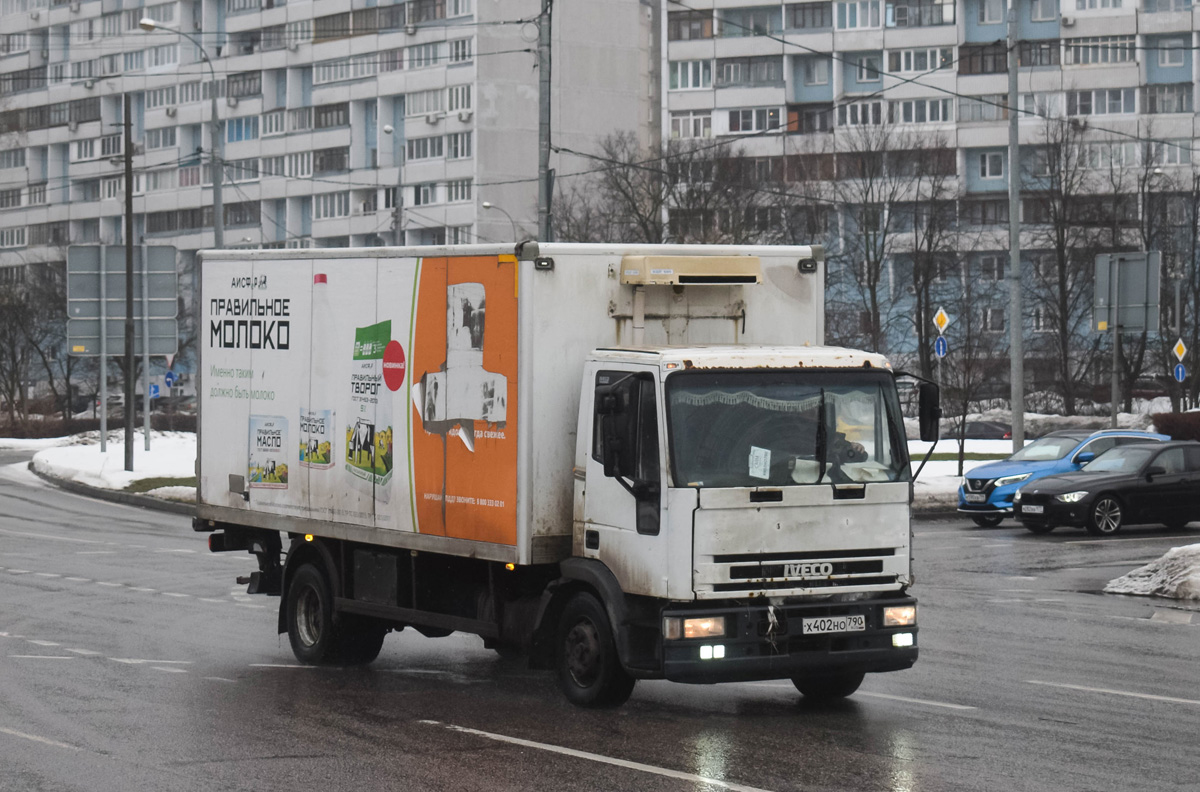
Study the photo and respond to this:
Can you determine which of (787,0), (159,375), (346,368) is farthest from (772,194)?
(346,368)

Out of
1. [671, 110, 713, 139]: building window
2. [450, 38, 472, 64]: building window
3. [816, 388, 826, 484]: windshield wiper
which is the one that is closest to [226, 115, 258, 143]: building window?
[450, 38, 472, 64]: building window

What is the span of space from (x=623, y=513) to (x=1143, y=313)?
23847mm

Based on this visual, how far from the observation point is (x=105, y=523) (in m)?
28.4

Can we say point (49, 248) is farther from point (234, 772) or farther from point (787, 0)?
point (234, 772)

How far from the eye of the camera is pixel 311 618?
44.2ft

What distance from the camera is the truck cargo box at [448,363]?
1100 cm

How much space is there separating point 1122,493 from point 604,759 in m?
18.6

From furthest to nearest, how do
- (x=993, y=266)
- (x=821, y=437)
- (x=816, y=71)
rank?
(x=816, y=71), (x=993, y=266), (x=821, y=437)

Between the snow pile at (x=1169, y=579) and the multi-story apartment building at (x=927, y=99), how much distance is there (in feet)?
198

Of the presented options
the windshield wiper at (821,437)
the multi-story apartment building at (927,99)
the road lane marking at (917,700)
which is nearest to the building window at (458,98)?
the multi-story apartment building at (927,99)

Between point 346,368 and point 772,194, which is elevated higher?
point 772,194

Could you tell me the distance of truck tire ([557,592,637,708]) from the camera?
413 inches

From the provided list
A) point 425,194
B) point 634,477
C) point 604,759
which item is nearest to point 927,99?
point 425,194

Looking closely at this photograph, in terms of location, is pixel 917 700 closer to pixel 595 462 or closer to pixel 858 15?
pixel 595 462
